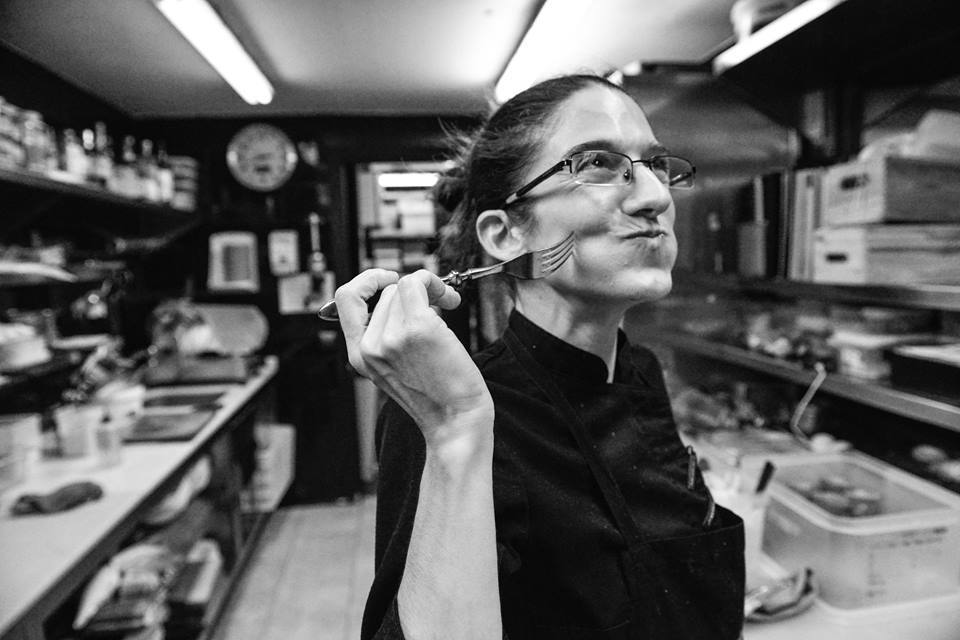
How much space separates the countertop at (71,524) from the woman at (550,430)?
1.06 meters

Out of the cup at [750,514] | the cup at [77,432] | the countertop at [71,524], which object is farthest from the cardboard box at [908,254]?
the cup at [77,432]

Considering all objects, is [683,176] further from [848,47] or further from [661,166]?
[848,47]

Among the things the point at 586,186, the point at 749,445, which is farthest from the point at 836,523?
the point at 586,186

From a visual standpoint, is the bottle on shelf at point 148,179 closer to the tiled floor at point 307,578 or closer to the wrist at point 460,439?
the tiled floor at point 307,578

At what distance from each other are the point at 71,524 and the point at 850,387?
2.30 m

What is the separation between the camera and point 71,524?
163cm

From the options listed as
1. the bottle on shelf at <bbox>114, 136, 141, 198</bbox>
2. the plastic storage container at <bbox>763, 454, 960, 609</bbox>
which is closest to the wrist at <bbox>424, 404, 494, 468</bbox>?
the plastic storage container at <bbox>763, 454, 960, 609</bbox>

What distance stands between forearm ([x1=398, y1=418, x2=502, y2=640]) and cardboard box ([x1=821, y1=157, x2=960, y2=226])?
154 centimetres

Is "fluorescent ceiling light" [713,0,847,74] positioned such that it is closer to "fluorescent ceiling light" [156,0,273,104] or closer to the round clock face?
"fluorescent ceiling light" [156,0,273,104]

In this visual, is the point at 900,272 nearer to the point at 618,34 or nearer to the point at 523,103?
the point at 523,103

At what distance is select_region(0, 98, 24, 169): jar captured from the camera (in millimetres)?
2025

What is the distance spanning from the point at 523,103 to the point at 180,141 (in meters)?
3.83

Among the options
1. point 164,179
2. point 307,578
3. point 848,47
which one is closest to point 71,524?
point 307,578

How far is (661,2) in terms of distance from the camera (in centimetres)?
244
